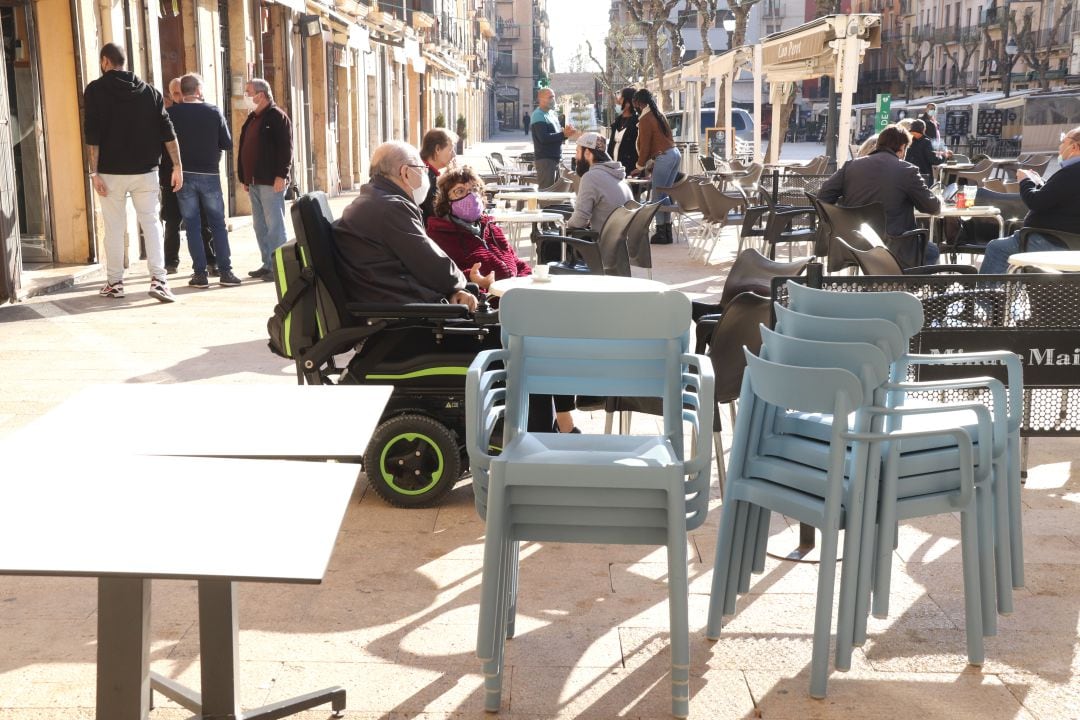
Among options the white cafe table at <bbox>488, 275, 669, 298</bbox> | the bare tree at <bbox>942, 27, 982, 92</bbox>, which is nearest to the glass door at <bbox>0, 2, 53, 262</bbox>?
the white cafe table at <bbox>488, 275, 669, 298</bbox>

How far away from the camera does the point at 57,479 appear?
2.28 m

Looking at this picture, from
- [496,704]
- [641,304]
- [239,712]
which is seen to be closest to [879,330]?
[641,304]

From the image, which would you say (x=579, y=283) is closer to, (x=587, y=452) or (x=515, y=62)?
(x=587, y=452)

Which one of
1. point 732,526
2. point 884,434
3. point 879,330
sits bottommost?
point 732,526

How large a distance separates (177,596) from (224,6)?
12.7 metres

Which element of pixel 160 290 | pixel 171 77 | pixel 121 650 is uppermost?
Result: pixel 171 77

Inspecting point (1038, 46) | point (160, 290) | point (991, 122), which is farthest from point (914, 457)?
point (1038, 46)

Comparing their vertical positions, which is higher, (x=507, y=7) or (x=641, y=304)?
(x=507, y=7)

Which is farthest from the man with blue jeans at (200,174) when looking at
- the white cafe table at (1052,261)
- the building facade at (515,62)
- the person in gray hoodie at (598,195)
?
the building facade at (515,62)

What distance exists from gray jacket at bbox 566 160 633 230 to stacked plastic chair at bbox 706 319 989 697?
18.4 ft

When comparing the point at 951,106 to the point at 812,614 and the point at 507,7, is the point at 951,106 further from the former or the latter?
the point at 507,7

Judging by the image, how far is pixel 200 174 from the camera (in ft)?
31.9

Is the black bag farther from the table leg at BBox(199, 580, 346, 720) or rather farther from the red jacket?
the table leg at BBox(199, 580, 346, 720)

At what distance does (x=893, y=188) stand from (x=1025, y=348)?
3.90m
